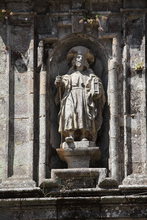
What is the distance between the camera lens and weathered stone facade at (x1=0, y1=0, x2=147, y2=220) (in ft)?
63.6

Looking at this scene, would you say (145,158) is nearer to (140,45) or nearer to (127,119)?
(127,119)

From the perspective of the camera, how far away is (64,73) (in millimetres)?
20500

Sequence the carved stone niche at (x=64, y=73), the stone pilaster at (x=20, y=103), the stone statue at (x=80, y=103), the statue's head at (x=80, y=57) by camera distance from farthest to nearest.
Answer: the statue's head at (x=80, y=57)
the carved stone niche at (x=64, y=73)
the stone statue at (x=80, y=103)
the stone pilaster at (x=20, y=103)

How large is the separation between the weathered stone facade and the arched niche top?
2cm

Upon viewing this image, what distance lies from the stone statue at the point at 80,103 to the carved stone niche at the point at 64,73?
0.58ft

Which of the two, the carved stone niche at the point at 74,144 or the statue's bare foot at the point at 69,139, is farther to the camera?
the statue's bare foot at the point at 69,139

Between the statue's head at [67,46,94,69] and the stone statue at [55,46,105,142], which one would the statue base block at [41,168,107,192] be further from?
the statue's head at [67,46,94,69]

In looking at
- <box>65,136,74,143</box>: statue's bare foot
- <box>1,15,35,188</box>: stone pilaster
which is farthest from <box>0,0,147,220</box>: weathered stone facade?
<box>65,136,74,143</box>: statue's bare foot

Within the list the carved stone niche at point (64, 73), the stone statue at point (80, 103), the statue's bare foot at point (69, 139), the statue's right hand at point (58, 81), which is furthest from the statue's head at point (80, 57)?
the statue's bare foot at point (69, 139)

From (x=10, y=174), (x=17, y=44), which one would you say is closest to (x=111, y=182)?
(x=10, y=174)

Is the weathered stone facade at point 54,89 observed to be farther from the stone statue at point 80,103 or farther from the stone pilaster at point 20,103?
the stone statue at point 80,103

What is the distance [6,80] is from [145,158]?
2994mm

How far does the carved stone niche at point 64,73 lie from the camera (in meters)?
19.9

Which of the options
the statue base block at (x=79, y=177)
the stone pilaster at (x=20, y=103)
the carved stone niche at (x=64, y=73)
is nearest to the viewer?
the statue base block at (x=79, y=177)
